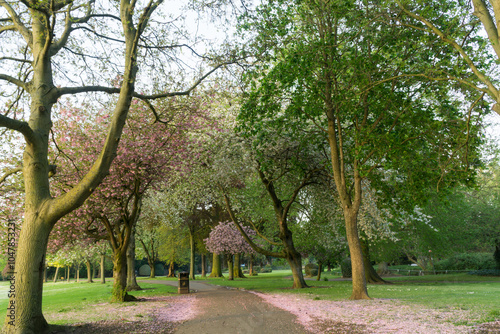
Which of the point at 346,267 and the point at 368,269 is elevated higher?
the point at 368,269

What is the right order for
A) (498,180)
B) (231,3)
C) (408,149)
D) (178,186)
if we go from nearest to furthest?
1. (231,3)
2. (408,149)
3. (178,186)
4. (498,180)

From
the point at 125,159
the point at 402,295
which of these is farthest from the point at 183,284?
the point at 402,295

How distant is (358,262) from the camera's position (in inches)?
504

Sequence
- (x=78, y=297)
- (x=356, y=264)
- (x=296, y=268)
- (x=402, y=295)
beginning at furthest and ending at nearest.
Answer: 1. (x=296, y=268)
2. (x=78, y=297)
3. (x=402, y=295)
4. (x=356, y=264)

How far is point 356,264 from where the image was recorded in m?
12.8

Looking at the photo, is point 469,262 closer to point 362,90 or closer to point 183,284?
point 183,284

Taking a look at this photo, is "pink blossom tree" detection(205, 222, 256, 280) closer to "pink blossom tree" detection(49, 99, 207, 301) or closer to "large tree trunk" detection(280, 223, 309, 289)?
"large tree trunk" detection(280, 223, 309, 289)

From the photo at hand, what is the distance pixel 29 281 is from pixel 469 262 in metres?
39.3

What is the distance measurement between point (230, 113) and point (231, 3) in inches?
298

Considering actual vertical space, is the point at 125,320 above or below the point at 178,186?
below

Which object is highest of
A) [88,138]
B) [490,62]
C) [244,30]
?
[244,30]

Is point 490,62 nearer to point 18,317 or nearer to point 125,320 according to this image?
point 125,320

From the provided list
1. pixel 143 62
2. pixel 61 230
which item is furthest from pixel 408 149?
pixel 61 230

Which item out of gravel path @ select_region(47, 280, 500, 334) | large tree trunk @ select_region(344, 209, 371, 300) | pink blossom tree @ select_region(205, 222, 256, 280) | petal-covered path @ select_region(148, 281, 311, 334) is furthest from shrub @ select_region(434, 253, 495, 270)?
petal-covered path @ select_region(148, 281, 311, 334)
